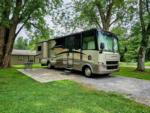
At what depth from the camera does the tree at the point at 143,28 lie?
56.2ft

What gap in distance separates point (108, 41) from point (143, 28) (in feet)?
26.2

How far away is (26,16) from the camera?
1658cm

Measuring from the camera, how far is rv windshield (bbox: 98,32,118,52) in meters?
10.6

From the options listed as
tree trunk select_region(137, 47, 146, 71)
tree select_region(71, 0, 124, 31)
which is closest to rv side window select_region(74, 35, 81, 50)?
tree trunk select_region(137, 47, 146, 71)

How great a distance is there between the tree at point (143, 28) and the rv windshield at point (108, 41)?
265 inches

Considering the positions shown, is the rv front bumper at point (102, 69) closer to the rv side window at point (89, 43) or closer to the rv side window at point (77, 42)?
the rv side window at point (89, 43)

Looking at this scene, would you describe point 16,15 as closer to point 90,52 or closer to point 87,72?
point 90,52

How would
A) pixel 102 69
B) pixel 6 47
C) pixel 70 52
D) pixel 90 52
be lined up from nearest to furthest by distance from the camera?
pixel 102 69 < pixel 90 52 < pixel 70 52 < pixel 6 47

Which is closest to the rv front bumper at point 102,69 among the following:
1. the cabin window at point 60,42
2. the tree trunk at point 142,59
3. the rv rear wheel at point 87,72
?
the rv rear wheel at point 87,72

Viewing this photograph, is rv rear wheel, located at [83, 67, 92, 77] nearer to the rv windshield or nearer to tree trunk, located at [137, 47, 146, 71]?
the rv windshield

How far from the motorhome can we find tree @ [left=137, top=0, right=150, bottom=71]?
668 cm

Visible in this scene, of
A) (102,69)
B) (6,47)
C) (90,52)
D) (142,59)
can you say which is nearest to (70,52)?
(90,52)

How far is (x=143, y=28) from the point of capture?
57.1 ft

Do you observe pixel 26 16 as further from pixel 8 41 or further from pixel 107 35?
pixel 107 35
